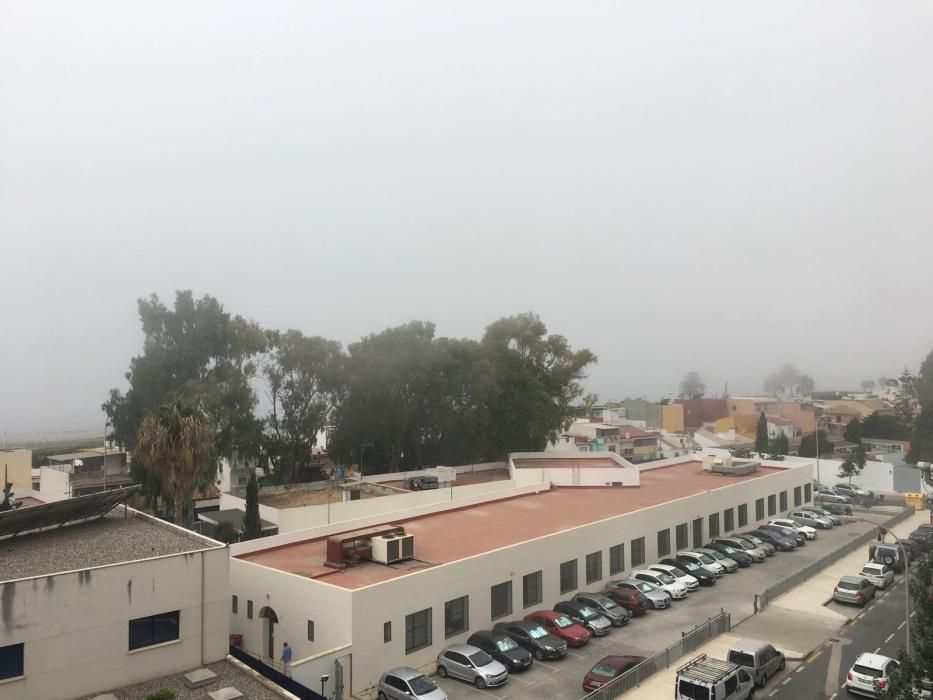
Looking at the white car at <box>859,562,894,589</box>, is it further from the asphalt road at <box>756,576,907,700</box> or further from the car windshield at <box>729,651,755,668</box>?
the car windshield at <box>729,651,755,668</box>

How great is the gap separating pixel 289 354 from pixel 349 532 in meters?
24.4

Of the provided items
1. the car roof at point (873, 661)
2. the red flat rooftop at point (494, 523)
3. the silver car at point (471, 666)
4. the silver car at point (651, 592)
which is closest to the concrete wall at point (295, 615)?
the red flat rooftop at point (494, 523)

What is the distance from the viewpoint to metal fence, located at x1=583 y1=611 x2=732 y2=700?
21.0 m

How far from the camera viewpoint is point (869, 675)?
20969 mm

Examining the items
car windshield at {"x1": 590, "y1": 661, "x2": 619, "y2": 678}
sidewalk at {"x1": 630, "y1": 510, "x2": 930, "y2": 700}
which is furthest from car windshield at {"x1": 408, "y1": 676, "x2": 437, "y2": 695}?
sidewalk at {"x1": 630, "y1": 510, "x2": 930, "y2": 700}

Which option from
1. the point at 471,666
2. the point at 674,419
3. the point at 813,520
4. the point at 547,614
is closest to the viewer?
the point at 471,666

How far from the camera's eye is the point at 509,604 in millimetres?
28125

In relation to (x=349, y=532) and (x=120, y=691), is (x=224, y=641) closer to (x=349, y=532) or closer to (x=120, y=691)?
(x=120, y=691)

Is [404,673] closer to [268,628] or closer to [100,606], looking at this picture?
[268,628]

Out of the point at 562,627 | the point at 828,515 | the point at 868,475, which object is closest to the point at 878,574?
the point at 562,627

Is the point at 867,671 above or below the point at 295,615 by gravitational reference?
below

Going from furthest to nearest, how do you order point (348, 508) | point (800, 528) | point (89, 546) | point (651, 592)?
point (800, 528) < point (348, 508) < point (651, 592) < point (89, 546)

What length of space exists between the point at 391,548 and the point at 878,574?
80.5 ft

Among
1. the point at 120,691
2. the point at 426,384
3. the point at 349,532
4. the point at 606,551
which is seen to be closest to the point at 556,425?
the point at 426,384
